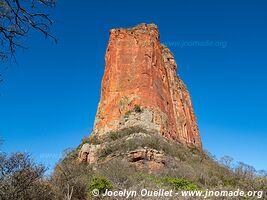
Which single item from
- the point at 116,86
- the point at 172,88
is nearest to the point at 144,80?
the point at 116,86

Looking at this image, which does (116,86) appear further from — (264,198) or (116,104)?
(264,198)

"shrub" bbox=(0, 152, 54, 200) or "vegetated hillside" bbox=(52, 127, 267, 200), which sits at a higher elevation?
"vegetated hillside" bbox=(52, 127, 267, 200)

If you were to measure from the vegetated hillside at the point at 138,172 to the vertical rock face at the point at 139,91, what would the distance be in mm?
3514

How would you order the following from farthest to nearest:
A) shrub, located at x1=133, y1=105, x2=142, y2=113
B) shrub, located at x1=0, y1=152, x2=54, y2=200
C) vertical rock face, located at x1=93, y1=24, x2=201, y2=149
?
vertical rock face, located at x1=93, y1=24, x2=201, y2=149, shrub, located at x1=133, y1=105, x2=142, y2=113, shrub, located at x1=0, y1=152, x2=54, y2=200

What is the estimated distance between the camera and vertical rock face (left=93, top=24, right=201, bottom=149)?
40219 millimetres

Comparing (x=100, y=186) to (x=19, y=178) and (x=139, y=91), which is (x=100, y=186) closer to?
(x=19, y=178)

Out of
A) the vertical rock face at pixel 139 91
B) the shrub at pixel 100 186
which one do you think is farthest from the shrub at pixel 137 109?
the shrub at pixel 100 186

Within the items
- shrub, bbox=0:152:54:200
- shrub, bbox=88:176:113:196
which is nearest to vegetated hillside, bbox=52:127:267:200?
shrub, bbox=88:176:113:196

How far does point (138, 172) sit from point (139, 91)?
17.0 meters

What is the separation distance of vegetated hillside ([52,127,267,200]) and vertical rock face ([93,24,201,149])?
351cm

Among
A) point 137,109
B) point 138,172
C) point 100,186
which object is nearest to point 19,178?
point 100,186

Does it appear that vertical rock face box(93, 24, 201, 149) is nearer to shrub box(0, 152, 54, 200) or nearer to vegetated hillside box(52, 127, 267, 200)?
vegetated hillside box(52, 127, 267, 200)

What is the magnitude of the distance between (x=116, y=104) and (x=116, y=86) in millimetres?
2800

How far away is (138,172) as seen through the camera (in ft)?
86.7
